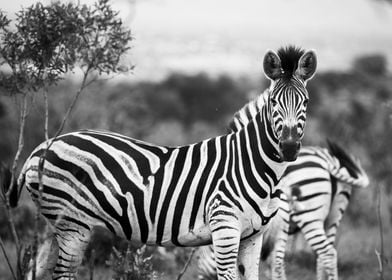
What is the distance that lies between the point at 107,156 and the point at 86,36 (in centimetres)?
110

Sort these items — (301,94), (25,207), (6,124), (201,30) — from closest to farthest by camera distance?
(301,94)
(25,207)
(6,124)
(201,30)

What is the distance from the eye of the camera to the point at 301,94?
18.1 feet

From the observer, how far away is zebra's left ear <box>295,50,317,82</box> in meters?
5.70

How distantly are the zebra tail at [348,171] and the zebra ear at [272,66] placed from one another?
3.36 meters

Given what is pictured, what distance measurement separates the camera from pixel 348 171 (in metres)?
8.78

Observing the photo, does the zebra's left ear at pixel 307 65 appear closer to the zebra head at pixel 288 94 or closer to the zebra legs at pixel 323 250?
the zebra head at pixel 288 94

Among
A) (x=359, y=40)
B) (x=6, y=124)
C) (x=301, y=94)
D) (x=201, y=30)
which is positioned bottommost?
(x=301, y=94)

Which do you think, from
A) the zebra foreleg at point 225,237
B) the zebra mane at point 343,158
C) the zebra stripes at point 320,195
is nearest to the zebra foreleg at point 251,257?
the zebra foreleg at point 225,237

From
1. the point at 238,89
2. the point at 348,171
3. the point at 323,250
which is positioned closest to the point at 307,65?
the point at 323,250

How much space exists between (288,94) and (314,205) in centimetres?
321

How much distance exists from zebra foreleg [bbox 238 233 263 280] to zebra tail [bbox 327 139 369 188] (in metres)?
3.21

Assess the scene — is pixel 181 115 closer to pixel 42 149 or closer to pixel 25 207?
pixel 25 207

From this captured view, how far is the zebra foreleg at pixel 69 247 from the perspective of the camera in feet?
18.7

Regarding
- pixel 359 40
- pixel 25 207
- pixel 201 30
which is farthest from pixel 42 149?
pixel 359 40
